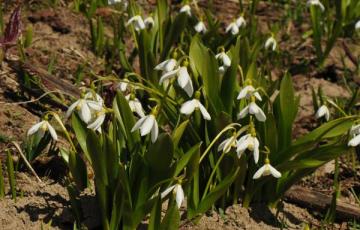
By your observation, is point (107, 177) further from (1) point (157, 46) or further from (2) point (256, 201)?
(1) point (157, 46)

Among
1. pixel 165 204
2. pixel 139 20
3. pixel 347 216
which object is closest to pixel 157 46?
pixel 139 20

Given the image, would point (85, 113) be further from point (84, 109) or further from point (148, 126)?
point (148, 126)

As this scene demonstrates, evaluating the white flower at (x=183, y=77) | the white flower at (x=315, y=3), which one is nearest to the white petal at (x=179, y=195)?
the white flower at (x=183, y=77)

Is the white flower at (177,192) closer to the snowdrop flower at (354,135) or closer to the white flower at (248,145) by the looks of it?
the white flower at (248,145)

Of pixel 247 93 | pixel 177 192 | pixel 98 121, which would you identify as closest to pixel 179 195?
pixel 177 192

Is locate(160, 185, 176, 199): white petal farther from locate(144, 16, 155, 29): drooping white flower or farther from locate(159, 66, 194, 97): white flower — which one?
locate(144, 16, 155, 29): drooping white flower

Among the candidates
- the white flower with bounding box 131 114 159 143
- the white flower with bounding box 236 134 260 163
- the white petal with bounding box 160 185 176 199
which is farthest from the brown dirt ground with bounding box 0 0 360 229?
the white flower with bounding box 131 114 159 143
